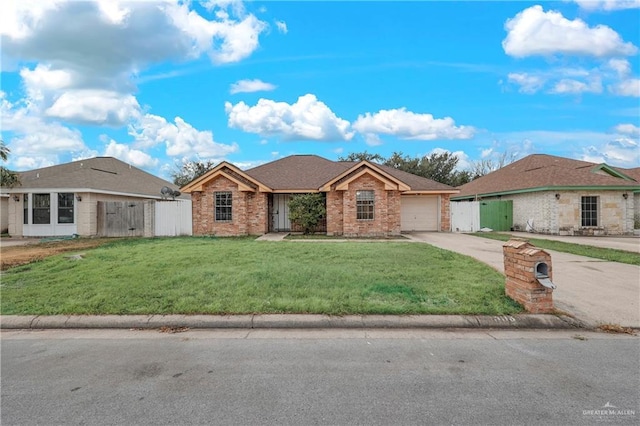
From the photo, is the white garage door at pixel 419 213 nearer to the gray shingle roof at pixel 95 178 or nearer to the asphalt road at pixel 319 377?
the gray shingle roof at pixel 95 178

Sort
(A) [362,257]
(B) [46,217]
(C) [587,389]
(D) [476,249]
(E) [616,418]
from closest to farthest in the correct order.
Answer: (E) [616,418] → (C) [587,389] → (A) [362,257] → (D) [476,249] → (B) [46,217]

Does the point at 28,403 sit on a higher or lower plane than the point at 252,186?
lower

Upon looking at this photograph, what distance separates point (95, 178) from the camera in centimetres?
2005

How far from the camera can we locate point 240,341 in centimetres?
461

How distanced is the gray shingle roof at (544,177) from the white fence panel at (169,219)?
704 inches

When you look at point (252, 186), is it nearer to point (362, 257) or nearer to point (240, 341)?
point (362, 257)

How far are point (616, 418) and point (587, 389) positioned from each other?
465 mm

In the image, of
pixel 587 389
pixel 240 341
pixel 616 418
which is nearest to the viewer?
pixel 616 418

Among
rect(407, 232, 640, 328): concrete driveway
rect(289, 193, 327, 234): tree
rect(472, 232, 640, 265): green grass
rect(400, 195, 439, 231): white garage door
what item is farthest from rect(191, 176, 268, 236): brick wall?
rect(472, 232, 640, 265): green grass

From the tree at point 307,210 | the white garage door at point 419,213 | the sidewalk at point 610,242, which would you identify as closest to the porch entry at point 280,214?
the tree at point 307,210

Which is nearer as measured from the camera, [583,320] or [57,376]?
[57,376]

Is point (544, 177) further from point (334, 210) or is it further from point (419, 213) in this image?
point (334, 210)

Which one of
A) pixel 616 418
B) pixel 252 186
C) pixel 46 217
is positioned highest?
pixel 252 186

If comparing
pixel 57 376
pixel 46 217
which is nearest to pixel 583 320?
pixel 57 376
